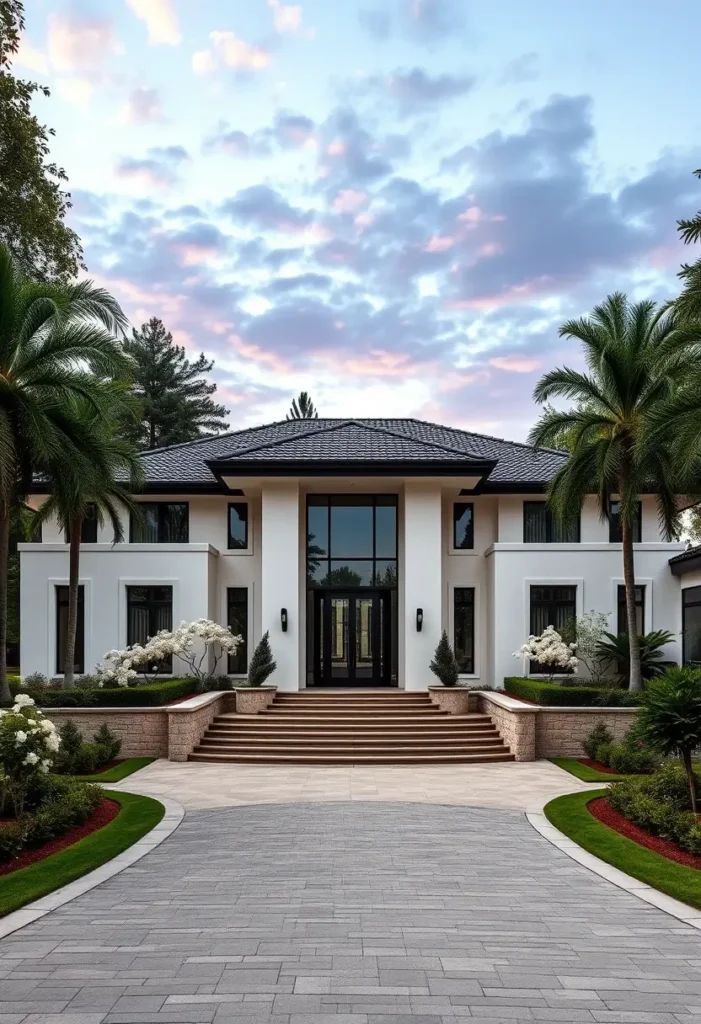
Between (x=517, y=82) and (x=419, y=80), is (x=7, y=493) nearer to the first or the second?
(x=419, y=80)

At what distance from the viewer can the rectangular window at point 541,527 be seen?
963 inches

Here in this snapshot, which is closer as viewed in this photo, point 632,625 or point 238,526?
point 632,625

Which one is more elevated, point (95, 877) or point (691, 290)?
point (691, 290)

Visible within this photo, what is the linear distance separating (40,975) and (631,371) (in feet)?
57.6

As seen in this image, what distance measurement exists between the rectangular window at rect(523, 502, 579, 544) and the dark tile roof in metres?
0.95

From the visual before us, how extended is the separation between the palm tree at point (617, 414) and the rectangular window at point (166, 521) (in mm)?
10480

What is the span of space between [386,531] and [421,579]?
233 cm

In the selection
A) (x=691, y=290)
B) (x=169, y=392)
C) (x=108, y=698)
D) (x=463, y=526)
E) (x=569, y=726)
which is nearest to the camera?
(x=691, y=290)

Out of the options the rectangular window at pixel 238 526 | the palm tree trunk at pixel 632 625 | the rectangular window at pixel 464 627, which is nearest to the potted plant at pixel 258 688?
the rectangular window at pixel 238 526

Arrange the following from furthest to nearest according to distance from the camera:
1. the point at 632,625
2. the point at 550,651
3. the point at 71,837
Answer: the point at 550,651, the point at 632,625, the point at 71,837

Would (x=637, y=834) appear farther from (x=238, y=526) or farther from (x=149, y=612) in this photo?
(x=238, y=526)

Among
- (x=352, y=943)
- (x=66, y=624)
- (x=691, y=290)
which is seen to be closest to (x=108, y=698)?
(x=66, y=624)

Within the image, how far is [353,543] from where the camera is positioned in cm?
2392

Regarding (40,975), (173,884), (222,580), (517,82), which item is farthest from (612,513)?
(40,975)
